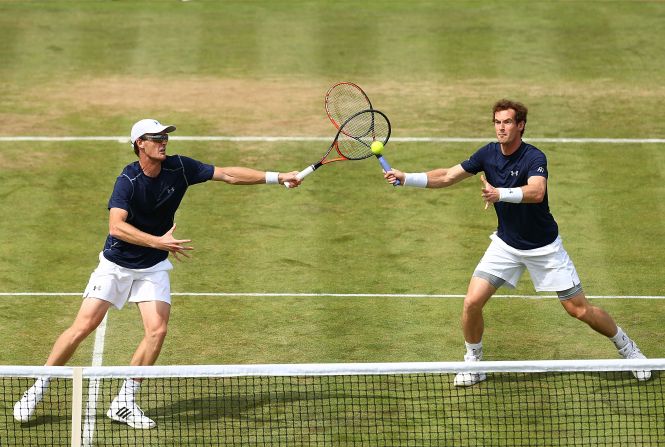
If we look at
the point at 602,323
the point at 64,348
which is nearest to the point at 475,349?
the point at 602,323

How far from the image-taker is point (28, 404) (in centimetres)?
1148

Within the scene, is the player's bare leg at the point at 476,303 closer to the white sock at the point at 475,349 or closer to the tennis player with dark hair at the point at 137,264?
the white sock at the point at 475,349

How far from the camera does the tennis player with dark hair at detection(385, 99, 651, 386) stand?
39.4 feet

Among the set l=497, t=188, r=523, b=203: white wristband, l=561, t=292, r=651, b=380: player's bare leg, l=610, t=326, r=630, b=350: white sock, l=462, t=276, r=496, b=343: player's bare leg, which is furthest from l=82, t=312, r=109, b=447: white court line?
l=610, t=326, r=630, b=350: white sock

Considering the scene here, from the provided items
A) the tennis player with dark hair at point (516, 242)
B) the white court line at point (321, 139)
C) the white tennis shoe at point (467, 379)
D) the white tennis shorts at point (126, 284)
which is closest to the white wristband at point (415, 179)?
the tennis player with dark hair at point (516, 242)

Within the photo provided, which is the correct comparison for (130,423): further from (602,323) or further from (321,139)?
(321,139)

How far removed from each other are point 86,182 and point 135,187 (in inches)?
245

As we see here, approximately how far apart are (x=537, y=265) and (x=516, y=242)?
309mm

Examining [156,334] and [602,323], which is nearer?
[156,334]

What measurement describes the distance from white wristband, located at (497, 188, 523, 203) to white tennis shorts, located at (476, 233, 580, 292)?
743mm

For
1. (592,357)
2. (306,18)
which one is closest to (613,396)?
(592,357)

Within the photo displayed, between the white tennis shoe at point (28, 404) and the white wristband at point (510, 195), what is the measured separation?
172 inches

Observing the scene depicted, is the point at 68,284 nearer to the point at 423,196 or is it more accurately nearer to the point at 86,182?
the point at 86,182

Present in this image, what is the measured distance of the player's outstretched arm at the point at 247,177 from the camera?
12281 millimetres
